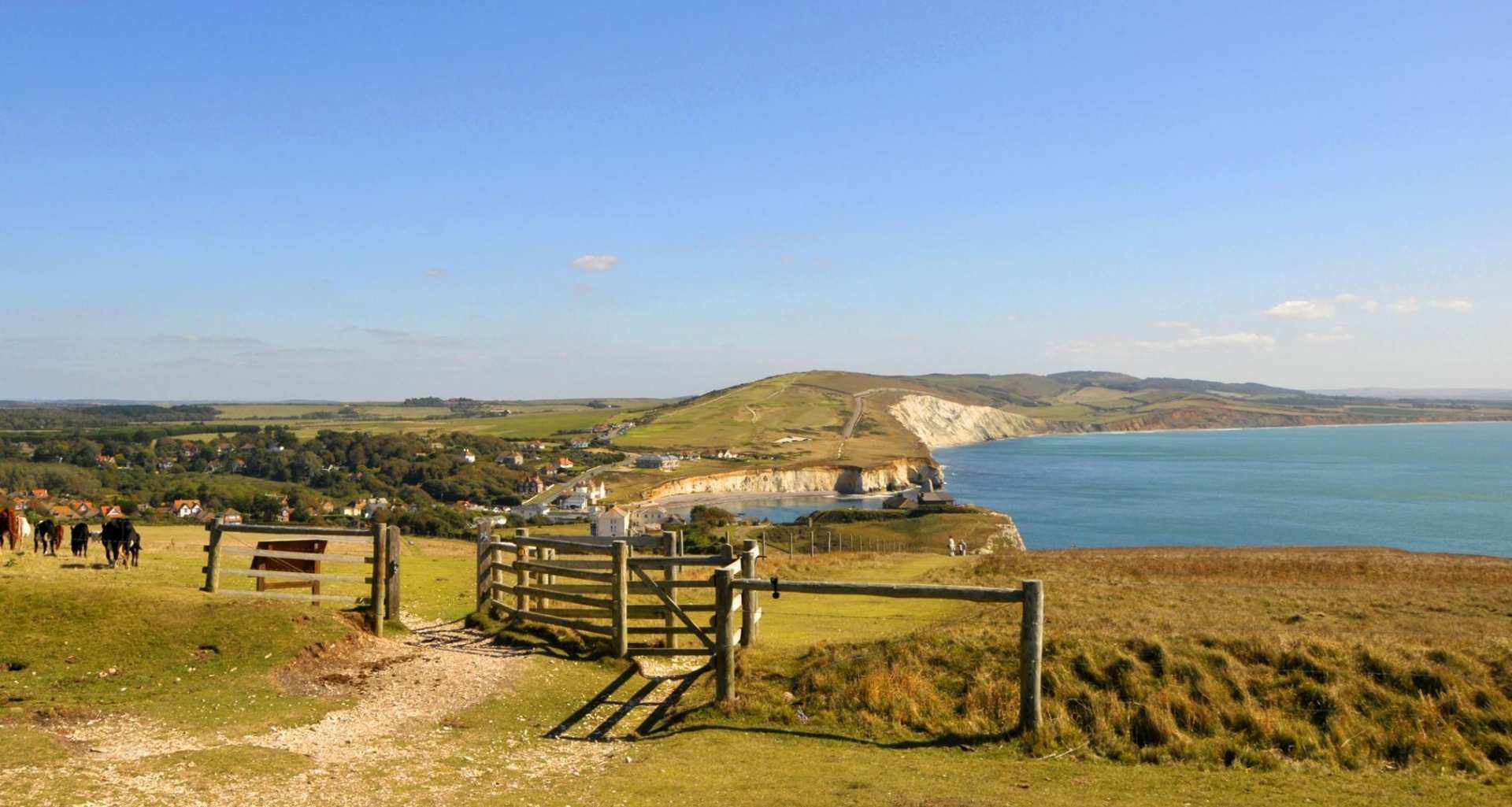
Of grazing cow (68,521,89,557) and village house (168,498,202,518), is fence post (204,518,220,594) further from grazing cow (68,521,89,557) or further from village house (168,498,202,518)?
village house (168,498,202,518)

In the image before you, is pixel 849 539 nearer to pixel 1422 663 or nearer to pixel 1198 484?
pixel 1422 663

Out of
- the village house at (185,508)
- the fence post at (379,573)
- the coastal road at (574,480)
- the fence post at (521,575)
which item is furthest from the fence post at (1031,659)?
the coastal road at (574,480)

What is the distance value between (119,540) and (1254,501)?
126364mm

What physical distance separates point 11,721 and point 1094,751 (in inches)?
453

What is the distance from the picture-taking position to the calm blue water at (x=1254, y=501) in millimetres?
87188

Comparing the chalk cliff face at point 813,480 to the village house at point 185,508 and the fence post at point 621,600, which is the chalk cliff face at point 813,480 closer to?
the village house at point 185,508

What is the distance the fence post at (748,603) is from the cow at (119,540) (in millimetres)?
12578

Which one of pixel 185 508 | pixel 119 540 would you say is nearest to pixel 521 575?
pixel 119 540

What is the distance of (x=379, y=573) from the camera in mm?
14695

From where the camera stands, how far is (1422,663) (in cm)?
1097

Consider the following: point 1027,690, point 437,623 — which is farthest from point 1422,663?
point 437,623

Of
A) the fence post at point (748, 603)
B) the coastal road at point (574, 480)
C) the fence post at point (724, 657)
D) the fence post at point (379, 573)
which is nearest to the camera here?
the fence post at point (724, 657)

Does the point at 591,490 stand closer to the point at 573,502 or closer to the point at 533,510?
the point at 573,502

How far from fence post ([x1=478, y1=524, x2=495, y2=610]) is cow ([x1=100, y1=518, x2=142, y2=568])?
7.41m
